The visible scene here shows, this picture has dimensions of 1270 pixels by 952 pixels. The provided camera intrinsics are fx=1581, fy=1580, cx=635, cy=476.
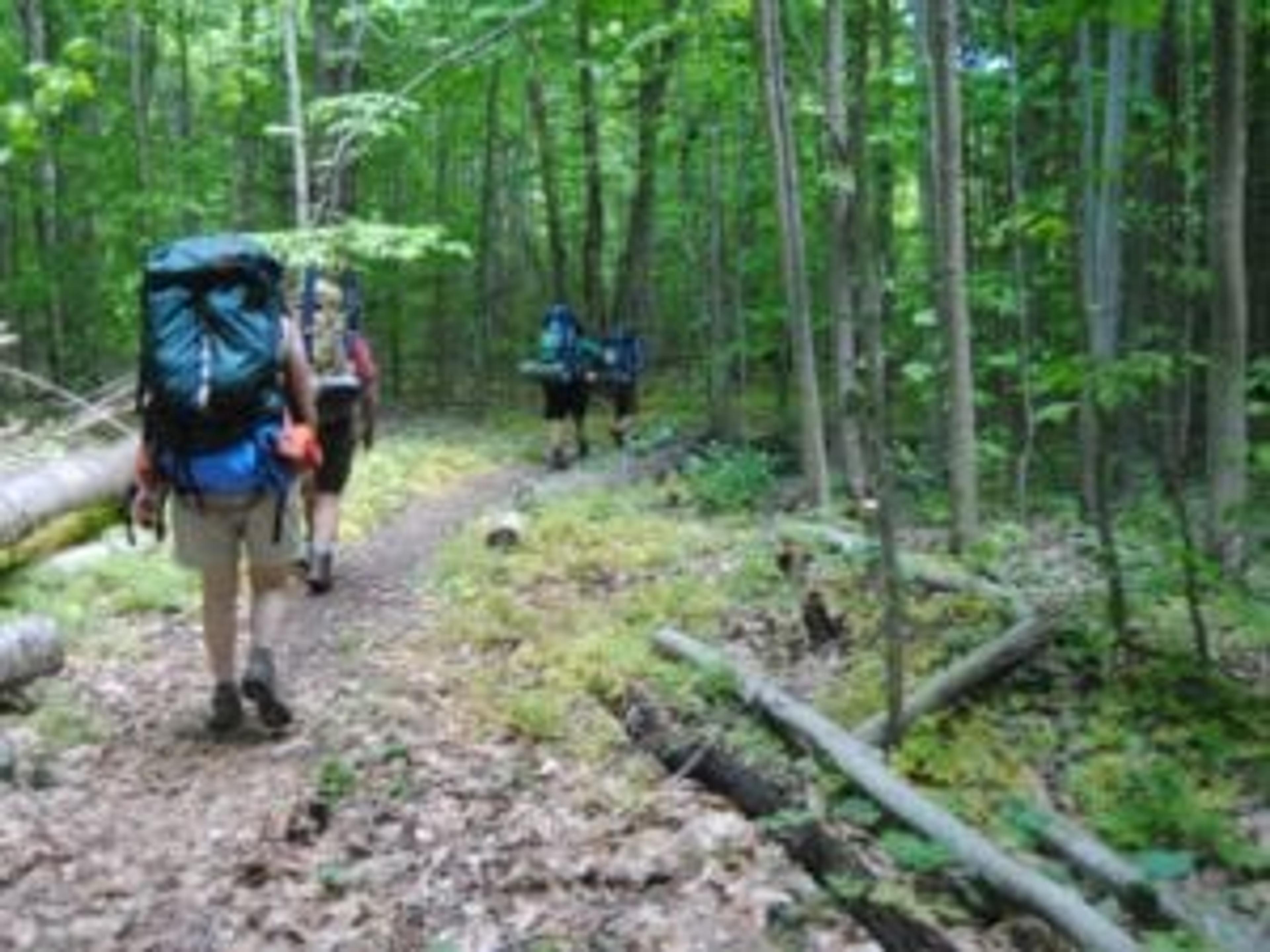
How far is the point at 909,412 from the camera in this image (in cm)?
2456

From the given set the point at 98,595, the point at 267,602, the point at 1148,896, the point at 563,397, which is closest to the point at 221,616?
the point at 267,602

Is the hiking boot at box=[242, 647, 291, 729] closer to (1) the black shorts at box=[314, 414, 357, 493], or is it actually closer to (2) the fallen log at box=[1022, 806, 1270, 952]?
(1) the black shorts at box=[314, 414, 357, 493]

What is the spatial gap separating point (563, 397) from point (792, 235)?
23.6 feet

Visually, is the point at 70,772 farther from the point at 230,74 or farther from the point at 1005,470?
the point at 1005,470

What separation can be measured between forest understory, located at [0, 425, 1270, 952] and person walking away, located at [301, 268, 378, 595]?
373 millimetres

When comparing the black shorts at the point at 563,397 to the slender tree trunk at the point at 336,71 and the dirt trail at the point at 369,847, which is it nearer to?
the slender tree trunk at the point at 336,71

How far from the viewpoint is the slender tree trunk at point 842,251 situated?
33.9 ft

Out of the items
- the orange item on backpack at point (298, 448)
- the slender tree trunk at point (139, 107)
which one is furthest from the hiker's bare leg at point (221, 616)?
the slender tree trunk at point (139, 107)

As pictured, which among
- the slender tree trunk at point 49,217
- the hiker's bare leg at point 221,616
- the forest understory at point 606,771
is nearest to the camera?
the forest understory at point 606,771

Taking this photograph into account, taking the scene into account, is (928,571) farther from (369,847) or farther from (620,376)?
(620,376)

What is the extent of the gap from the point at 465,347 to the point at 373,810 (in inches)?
1028

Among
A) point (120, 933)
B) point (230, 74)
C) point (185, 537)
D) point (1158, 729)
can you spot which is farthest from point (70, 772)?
point (1158, 729)

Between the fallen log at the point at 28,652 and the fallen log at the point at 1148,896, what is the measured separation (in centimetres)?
500

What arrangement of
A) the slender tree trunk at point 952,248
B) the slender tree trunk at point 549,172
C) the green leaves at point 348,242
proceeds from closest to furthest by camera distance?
1. the slender tree trunk at point 952,248
2. the green leaves at point 348,242
3. the slender tree trunk at point 549,172
